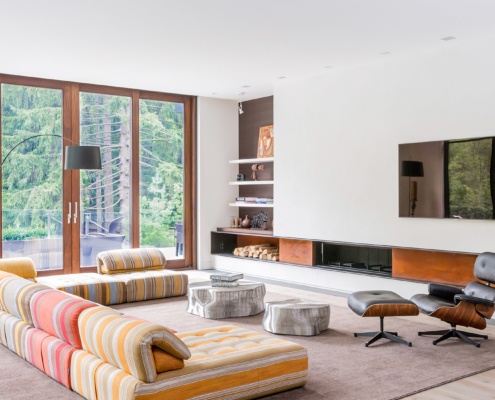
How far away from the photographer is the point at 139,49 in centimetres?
659

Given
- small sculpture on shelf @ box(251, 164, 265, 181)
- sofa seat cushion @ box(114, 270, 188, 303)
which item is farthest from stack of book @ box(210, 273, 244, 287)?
small sculpture on shelf @ box(251, 164, 265, 181)

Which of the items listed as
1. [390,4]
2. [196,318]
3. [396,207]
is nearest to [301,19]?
[390,4]

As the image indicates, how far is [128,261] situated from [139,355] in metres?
4.35

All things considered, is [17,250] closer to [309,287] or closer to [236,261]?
[236,261]

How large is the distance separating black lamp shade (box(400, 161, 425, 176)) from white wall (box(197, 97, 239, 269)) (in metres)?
3.77

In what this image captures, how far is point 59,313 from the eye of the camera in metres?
3.83

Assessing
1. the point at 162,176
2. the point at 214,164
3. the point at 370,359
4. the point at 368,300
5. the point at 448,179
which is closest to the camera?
the point at 370,359

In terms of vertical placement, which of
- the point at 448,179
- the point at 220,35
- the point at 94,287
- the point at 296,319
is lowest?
the point at 296,319

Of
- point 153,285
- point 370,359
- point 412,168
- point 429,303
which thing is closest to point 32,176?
point 153,285

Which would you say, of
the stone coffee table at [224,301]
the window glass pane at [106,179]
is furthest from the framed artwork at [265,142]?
the stone coffee table at [224,301]

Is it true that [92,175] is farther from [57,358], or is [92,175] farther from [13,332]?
[57,358]

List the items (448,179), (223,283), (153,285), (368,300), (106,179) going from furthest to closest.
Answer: (106,179)
(153,285)
(448,179)
(223,283)
(368,300)

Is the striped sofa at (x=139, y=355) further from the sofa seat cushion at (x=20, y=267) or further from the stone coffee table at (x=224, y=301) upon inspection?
the sofa seat cushion at (x=20, y=267)

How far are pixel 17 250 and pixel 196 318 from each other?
134 inches
